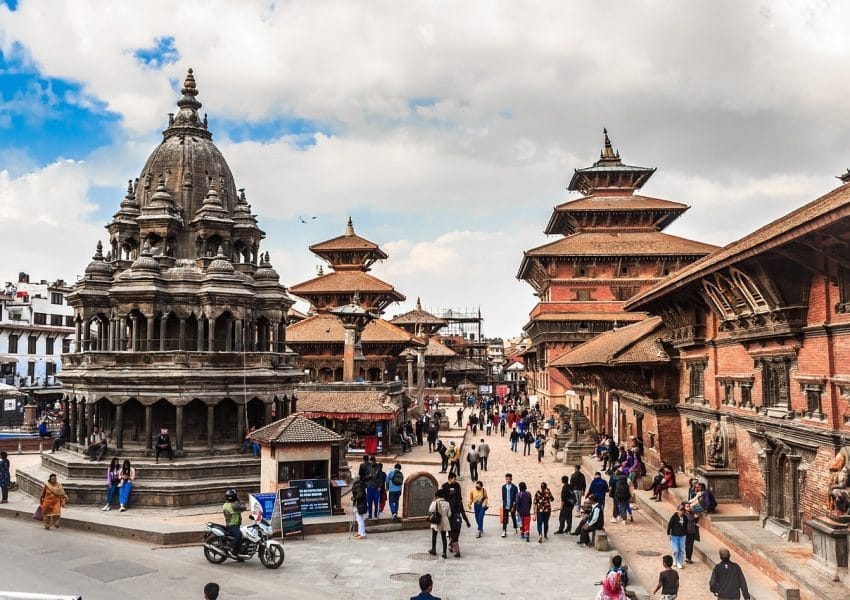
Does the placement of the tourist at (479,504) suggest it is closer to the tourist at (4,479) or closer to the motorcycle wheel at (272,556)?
the motorcycle wheel at (272,556)

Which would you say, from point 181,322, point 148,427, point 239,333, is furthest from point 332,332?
point 148,427

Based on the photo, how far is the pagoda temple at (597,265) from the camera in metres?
48.3

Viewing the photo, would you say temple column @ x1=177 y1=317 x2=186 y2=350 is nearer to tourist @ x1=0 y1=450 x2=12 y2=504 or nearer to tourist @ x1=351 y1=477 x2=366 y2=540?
tourist @ x1=0 y1=450 x2=12 y2=504

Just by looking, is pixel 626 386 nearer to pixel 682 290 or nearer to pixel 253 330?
pixel 682 290

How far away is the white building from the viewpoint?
58938mm

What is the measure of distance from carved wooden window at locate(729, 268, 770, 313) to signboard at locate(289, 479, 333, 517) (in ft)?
36.6

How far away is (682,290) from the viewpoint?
20734mm

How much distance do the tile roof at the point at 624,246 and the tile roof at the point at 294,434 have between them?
3076 cm

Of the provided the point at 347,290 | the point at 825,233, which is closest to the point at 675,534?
the point at 825,233

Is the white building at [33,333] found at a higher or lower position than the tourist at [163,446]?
higher

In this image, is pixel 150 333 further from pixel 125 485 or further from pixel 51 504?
pixel 51 504

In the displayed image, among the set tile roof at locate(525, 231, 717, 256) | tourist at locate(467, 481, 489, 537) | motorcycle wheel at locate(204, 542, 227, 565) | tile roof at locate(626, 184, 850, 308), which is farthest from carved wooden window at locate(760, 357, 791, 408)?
tile roof at locate(525, 231, 717, 256)

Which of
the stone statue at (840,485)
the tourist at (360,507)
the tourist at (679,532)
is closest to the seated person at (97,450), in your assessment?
the tourist at (360,507)

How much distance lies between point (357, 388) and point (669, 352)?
16182 mm
